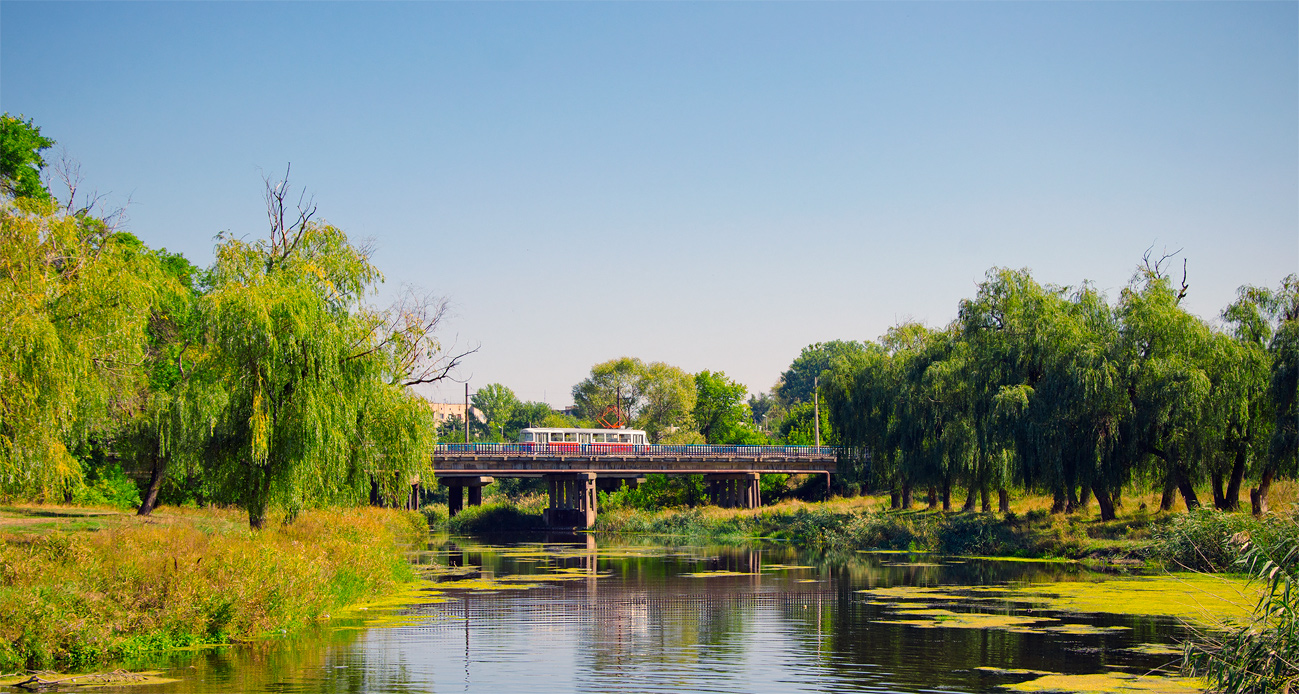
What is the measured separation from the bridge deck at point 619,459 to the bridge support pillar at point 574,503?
3.78 feet

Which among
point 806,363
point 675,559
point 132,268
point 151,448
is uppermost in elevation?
point 806,363

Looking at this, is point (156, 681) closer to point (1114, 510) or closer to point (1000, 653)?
point (1000, 653)

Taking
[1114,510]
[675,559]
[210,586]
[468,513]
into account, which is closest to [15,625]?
[210,586]

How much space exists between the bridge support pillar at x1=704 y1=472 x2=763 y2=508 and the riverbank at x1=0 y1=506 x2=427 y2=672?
48.0 metres

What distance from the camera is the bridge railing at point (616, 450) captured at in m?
64.6

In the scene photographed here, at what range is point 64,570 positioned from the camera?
17.9m

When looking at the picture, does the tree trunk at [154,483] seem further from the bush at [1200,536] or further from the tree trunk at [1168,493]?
the tree trunk at [1168,493]

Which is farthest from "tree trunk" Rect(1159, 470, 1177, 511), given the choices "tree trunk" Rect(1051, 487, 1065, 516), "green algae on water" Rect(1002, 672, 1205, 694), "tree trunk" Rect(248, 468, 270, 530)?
"tree trunk" Rect(248, 468, 270, 530)

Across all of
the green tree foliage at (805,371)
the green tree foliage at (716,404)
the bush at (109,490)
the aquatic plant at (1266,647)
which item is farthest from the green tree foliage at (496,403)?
Answer: the aquatic plant at (1266,647)

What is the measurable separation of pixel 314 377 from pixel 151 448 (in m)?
18.1

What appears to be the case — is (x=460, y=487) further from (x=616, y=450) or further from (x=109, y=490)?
(x=109, y=490)

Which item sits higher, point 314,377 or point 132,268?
point 132,268

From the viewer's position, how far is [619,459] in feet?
224

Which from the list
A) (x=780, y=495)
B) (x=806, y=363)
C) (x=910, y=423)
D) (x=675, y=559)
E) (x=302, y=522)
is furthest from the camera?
(x=806, y=363)
